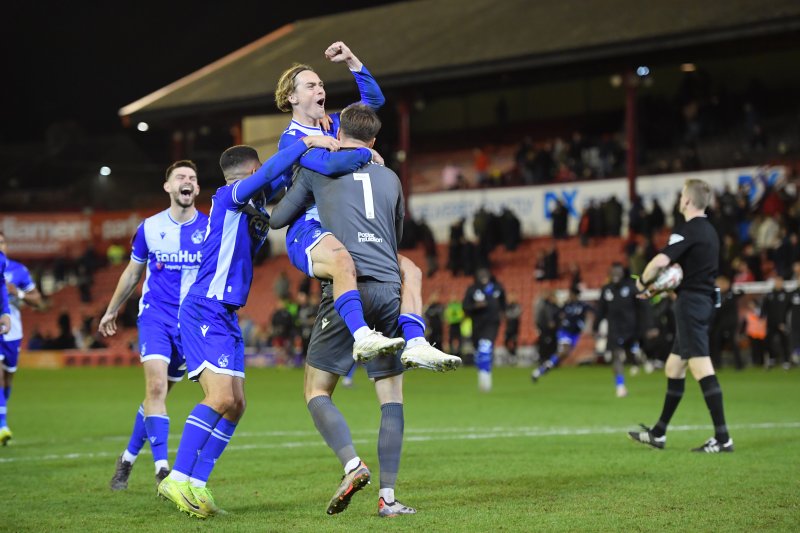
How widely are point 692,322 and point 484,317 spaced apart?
11.4 m

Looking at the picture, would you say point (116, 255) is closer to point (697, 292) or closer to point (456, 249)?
point (456, 249)

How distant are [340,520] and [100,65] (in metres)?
65.1

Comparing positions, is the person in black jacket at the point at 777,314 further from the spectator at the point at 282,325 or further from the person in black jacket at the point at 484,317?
the spectator at the point at 282,325

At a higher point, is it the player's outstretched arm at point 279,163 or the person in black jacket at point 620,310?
the player's outstretched arm at point 279,163

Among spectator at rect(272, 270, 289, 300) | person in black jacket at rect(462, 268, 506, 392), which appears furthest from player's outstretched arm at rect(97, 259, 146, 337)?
spectator at rect(272, 270, 289, 300)

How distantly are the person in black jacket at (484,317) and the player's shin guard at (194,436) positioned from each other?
1390 cm

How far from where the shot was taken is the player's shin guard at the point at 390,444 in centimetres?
722

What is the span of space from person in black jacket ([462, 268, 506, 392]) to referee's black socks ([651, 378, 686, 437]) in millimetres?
10304

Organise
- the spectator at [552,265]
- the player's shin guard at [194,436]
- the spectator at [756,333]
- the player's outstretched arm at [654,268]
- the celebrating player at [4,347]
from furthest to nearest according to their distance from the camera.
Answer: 1. the spectator at [552,265]
2. the spectator at [756,333]
3. the celebrating player at [4,347]
4. the player's outstretched arm at [654,268]
5. the player's shin guard at [194,436]

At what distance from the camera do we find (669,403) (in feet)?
36.4

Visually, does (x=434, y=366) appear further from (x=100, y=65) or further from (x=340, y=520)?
(x=100, y=65)

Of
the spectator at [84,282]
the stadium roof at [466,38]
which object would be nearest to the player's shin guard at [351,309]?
the stadium roof at [466,38]

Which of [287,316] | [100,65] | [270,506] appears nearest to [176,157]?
[287,316]

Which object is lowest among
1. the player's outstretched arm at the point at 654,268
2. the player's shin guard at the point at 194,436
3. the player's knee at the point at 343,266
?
the player's shin guard at the point at 194,436
